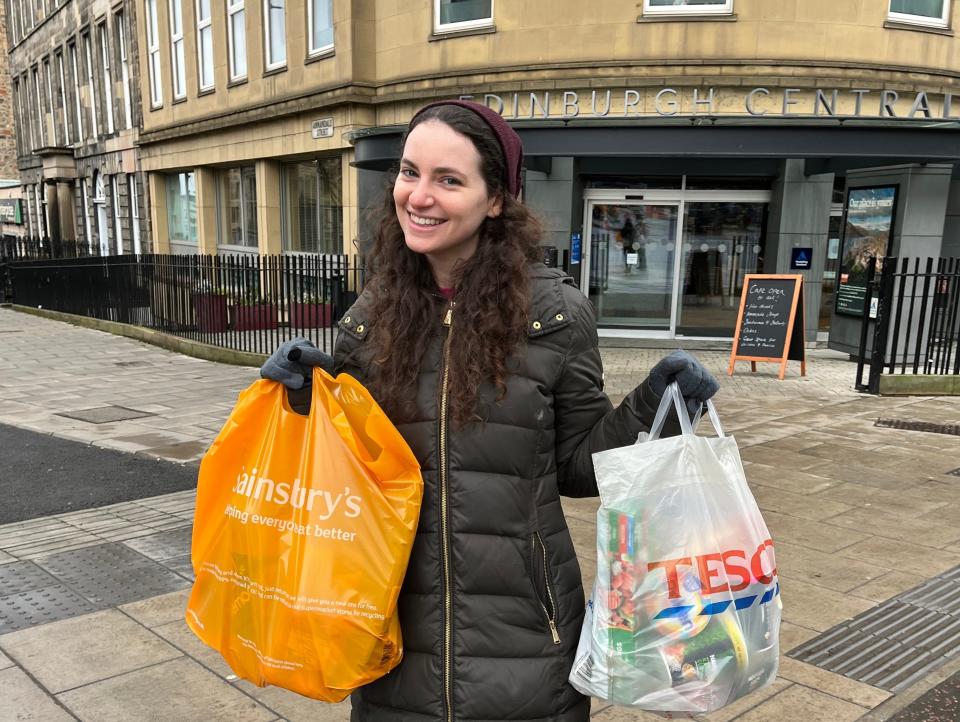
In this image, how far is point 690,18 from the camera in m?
10.7

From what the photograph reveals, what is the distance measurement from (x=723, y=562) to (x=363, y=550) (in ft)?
2.30

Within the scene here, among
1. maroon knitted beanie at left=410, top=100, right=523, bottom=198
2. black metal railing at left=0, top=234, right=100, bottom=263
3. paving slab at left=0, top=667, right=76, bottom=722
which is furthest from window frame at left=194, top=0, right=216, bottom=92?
maroon knitted beanie at left=410, top=100, right=523, bottom=198

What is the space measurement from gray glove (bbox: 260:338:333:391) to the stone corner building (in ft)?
75.7

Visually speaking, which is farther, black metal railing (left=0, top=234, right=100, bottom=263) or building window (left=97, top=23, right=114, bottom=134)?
building window (left=97, top=23, right=114, bottom=134)

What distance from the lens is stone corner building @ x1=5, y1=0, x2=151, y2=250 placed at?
2306 centimetres

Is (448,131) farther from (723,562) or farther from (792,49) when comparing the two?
(792,49)

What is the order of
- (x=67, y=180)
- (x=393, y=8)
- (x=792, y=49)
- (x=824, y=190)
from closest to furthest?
(x=792, y=49)
(x=824, y=190)
(x=393, y=8)
(x=67, y=180)

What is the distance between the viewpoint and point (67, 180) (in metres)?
28.2

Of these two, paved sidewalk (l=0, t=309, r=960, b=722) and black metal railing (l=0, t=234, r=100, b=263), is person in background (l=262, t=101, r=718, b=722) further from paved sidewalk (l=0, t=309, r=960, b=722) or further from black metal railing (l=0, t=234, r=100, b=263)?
black metal railing (l=0, t=234, r=100, b=263)

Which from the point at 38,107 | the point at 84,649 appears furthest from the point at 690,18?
the point at 38,107

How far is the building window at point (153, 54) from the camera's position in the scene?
803 inches

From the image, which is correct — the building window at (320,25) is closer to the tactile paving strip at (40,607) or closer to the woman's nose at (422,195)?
the tactile paving strip at (40,607)

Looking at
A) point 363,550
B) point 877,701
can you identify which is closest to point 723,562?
point 363,550

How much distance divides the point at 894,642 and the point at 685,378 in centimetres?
253
